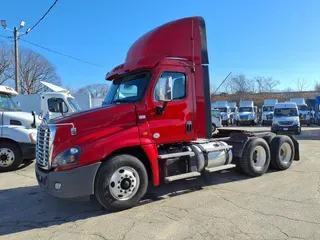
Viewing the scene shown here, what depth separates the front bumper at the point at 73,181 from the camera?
4828 millimetres

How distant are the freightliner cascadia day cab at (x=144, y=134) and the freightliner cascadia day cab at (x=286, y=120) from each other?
14937mm

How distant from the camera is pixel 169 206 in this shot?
17.6 feet

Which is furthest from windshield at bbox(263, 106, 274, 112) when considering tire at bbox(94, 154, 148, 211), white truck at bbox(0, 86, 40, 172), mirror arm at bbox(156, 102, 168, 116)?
tire at bbox(94, 154, 148, 211)

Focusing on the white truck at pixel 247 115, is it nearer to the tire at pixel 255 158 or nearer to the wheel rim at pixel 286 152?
the wheel rim at pixel 286 152

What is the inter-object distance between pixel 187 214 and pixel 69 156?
2112 mm

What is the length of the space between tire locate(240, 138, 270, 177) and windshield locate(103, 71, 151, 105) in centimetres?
328

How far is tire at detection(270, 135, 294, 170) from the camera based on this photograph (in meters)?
8.13

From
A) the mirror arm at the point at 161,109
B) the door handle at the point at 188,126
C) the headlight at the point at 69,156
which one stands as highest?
the mirror arm at the point at 161,109

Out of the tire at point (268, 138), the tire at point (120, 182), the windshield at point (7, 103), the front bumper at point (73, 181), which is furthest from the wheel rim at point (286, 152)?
the windshield at point (7, 103)

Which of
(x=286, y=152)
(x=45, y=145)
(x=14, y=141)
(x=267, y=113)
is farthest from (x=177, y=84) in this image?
(x=267, y=113)

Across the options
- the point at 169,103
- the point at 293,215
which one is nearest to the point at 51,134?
the point at 169,103

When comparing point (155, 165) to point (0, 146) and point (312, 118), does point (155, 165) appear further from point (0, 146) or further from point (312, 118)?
point (312, 118)

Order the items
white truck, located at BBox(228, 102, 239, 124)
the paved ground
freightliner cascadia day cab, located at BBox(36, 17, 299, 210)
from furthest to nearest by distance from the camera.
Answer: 1. white truck, located at BBox(228, 102, 239, 124)
2. freightliner cascadia day cab, located at BBox(36, 17, 299, 210)
3. the paved ground

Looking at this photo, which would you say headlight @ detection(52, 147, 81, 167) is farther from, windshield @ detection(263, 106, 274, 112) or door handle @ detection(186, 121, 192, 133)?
windshield @ detection(263, 106, 274, 112)
